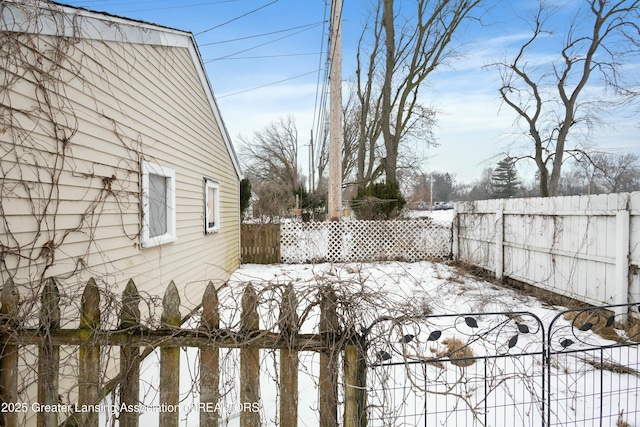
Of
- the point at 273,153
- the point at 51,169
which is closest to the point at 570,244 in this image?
the point at 51,169

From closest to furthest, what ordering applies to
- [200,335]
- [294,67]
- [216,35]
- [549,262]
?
[200,335] < [549,262] < [216,35] < [294,67]

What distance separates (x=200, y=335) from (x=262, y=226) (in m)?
8.98

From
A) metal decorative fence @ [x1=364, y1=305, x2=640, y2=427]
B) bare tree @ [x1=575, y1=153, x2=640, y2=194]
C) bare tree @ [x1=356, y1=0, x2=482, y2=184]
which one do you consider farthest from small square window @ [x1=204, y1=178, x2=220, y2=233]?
bare tree @ [x1=575, y1=153, x2=640, y2=194]

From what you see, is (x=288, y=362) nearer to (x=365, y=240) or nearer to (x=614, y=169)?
(x=365, y=240)

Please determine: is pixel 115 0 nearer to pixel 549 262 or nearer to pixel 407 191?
pixel 549 262

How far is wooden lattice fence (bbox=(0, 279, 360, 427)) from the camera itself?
5.39 feet

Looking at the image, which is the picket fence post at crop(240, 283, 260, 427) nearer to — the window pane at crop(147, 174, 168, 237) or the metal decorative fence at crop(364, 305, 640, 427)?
the metal decorative fence at crop(364, 305, 640, 427)

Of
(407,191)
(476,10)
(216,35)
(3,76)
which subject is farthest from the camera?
(407,191)

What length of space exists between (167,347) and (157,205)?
305 cm

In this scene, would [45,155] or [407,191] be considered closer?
[45,155]

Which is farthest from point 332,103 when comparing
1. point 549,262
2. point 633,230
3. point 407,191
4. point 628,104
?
point 407,191

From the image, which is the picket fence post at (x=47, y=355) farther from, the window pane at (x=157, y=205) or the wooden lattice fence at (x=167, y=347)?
the window pane at (x=157, y=205)

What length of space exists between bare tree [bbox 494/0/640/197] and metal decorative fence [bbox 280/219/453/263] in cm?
813

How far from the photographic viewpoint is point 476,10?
12.9m
